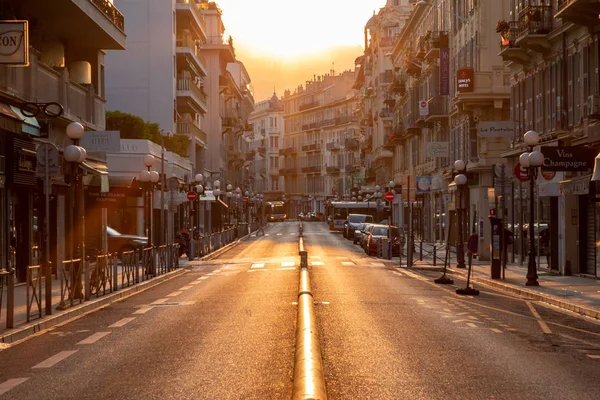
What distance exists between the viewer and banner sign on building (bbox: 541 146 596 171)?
28.0 m

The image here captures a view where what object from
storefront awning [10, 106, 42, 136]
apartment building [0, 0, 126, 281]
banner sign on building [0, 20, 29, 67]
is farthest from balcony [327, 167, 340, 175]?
banner sign on building [0, 20, 29, 67]

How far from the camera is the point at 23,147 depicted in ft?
86.7

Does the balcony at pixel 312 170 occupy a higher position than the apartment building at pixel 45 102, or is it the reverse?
the balcony at pixel 312 170

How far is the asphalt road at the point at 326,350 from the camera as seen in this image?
9672 millimetres

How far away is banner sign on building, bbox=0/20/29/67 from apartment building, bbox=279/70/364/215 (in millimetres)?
115346

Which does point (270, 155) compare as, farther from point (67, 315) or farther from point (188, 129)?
point (67, 315)

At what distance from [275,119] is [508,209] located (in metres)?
144

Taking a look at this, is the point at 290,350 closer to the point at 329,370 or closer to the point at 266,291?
the point at 329,370

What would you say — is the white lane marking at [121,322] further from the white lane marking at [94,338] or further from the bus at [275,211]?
the bus at [275,211]

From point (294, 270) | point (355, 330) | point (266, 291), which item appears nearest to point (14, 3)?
point (266, 291)

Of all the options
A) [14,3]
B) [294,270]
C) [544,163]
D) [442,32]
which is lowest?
[294,270]

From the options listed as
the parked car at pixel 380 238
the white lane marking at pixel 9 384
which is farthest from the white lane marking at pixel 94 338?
the parked car at pixel 380 238

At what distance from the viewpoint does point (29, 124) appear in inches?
1040

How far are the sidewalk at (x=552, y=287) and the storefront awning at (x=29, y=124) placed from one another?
11914mm
